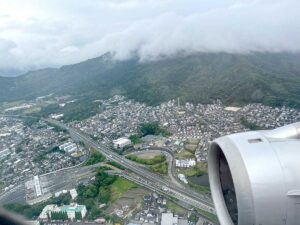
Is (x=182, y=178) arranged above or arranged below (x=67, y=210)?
below

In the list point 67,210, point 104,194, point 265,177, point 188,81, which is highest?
point 265,177

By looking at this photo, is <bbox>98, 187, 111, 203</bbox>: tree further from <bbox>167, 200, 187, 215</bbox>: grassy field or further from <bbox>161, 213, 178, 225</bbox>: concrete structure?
<bbox>161, 213, 178, 225</bbox>: concrete structure

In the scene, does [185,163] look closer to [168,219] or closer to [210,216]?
[210,216]

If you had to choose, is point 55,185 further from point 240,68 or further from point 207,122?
point 240,68

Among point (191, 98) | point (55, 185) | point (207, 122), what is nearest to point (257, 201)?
point (55, 185)

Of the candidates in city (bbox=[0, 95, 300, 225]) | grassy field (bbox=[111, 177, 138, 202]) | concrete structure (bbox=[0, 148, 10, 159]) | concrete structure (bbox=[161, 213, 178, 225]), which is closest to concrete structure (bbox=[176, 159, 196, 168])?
city (bbox=[0, 95, 300, 225])

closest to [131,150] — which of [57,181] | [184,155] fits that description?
[184,155]
